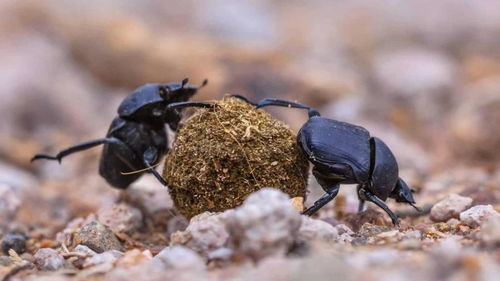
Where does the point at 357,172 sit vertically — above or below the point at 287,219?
above

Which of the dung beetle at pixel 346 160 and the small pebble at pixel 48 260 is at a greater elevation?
the dung beetle at pixel 346 160

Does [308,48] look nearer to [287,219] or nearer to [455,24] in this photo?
[455,24]

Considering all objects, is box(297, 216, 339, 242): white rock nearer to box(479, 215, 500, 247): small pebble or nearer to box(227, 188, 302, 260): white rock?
Result: box(227, 188, 302, 260): white rock

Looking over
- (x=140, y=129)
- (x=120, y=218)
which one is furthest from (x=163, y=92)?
(x=120, y=218)

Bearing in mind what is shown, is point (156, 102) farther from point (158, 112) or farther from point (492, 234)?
point (492, 234)

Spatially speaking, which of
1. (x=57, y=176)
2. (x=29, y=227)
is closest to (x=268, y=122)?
(x=29, y=227)

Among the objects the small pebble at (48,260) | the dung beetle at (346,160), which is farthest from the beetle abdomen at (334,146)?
the small pebble at (48,260)

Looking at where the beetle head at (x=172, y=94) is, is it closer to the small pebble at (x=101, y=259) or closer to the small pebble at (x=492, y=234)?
the small pebble at (x=101, y=259)
